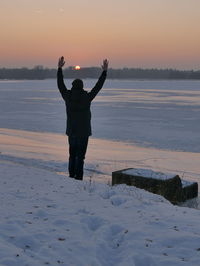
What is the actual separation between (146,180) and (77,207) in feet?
10.6

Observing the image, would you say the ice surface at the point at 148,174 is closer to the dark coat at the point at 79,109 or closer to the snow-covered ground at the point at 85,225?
the snow-covered ground at the point at 85,225

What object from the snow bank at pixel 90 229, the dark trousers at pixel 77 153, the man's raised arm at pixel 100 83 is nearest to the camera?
the snow bank at pixel 90 229

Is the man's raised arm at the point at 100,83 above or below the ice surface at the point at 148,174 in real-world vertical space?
above

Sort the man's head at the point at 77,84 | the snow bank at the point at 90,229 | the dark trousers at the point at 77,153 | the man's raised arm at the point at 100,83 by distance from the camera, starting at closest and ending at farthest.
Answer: the snow bank at the point at 90,229
the man's head at the point at 77,84
the man's raised arm at the point at 100,83
the dark trousers at the point at 77,153

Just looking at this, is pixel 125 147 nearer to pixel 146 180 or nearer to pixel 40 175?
pixel 146 180

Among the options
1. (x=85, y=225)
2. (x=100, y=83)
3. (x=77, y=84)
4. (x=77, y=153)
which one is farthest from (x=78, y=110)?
(x=85, y=225)

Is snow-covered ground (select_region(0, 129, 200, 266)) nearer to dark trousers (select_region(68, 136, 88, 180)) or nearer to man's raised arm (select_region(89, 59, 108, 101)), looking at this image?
dark trousers (select_region(68, 136, 88, 180))

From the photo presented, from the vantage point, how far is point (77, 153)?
7000 mm

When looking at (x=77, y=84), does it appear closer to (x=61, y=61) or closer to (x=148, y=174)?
(x=61, y=61)

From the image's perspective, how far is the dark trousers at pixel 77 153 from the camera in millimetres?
6837

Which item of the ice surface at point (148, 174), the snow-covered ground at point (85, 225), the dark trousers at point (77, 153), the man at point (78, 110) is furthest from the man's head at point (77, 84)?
the ice surface at point (148, 174)

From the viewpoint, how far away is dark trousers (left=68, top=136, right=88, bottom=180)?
22.4ft

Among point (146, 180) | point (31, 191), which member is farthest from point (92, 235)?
point (146, 180)

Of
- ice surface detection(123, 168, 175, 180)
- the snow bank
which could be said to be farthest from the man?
ice surface detection(123, 168, 175, 180)
